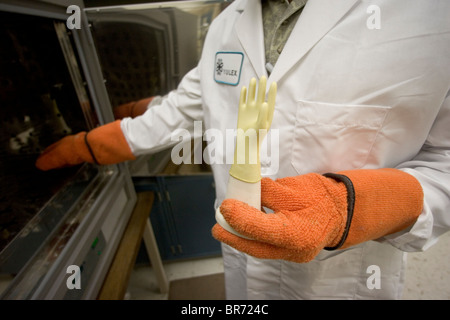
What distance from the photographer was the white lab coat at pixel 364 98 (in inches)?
17.1

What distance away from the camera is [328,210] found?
1.39ft

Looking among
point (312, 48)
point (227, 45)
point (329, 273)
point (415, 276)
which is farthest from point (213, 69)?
point (415, 276)

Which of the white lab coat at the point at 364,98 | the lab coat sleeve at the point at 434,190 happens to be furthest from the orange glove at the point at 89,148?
the lab coat sleeve at the point at 434,190

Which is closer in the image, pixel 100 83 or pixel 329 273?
pixel 329 273

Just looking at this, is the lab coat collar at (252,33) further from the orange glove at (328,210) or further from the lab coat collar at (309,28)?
the orange glove at (328,210)

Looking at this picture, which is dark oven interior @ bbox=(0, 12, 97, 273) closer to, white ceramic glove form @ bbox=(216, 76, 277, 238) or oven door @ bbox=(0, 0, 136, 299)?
oven door @ bbox=(0, 0, 136, 299)

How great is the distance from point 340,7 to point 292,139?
0.97 ft

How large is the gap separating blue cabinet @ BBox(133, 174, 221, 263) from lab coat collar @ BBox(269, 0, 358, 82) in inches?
34.6

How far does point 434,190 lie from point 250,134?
414 mm

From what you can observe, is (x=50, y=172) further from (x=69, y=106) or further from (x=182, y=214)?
(x=182, y=214)

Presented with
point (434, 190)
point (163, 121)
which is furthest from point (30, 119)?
point (434, 190)
